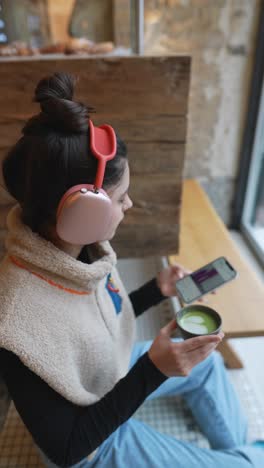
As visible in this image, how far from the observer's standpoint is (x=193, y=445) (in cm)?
75

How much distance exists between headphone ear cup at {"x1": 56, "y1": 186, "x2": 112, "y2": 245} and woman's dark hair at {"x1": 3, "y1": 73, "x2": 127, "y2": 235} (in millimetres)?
27

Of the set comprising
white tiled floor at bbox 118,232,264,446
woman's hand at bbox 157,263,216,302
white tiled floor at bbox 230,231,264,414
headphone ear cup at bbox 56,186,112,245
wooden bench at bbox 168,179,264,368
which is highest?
headphone ear cup at bbox 56,186,112,245

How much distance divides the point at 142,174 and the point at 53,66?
0.36 metres

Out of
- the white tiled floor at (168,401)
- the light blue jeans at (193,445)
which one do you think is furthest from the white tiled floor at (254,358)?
the light blue jeans at (193,445)

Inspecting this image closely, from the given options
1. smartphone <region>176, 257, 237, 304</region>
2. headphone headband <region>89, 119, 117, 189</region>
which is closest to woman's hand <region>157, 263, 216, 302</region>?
smartphone <region>176, 257, 237, 304</region>

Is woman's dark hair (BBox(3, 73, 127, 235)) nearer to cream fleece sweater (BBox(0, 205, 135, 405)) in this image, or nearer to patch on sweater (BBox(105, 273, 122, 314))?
cream fleece sweater (BBox(0, 205, 135, 405))

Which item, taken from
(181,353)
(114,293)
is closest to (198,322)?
(181,353)

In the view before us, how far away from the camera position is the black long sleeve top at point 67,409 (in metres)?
0.52

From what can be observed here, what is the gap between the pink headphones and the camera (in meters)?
0.49

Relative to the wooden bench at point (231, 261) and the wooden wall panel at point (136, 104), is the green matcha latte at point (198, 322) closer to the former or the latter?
the wooden bench at point (231, 261)

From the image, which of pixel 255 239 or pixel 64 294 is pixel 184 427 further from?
pixel 255 239

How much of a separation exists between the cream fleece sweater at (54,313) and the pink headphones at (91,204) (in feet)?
0.22

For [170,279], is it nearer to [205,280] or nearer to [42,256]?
[205,280]

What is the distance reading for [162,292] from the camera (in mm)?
879
